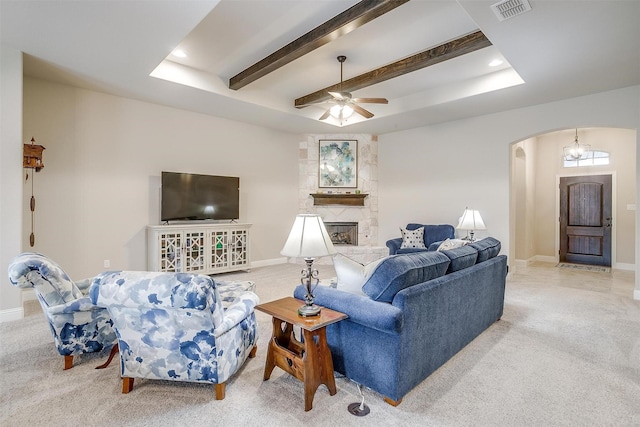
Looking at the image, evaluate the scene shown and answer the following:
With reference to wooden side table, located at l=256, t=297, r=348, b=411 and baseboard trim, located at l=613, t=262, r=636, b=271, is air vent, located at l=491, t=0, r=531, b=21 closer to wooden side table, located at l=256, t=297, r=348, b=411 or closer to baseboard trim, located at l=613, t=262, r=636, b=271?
wooden side table, located at l=256, t=297, r=348, b=411

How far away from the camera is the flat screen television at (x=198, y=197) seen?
5.16 m

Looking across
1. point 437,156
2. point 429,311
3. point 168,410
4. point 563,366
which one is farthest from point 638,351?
point 437,156

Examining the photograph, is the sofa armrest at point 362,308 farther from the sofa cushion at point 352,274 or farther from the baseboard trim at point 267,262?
the baseboard trim at point 267,262

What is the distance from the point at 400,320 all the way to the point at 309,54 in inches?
137

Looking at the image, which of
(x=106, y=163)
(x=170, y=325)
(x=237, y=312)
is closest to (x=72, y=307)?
(x=170, y=325)

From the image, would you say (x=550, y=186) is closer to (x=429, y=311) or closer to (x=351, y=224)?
(x=351, y=224)

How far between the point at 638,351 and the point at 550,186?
5.76 m

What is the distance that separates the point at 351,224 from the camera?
734 centimetres

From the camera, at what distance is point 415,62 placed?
4.06 meters

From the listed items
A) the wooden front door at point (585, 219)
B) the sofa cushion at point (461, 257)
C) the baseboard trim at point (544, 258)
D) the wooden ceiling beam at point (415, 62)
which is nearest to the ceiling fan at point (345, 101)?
the wooden ceiling beam at point (415, 62)

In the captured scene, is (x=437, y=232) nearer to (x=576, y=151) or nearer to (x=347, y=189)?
A: (x=347, y=189)

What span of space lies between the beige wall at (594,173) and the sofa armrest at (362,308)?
7.39 meters

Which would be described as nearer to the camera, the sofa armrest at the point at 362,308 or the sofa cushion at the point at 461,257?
the sofa armrest at the point at 362,308

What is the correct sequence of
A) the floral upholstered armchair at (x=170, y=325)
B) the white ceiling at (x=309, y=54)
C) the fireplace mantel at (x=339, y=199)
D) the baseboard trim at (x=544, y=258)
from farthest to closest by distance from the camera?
the baseboard trim at (x=544, y=258), the fireplace mantel at (x=339, y=199), the white ceiling at (x=309, y=54), the floral upholstered armchair at (x=170, y=325)
